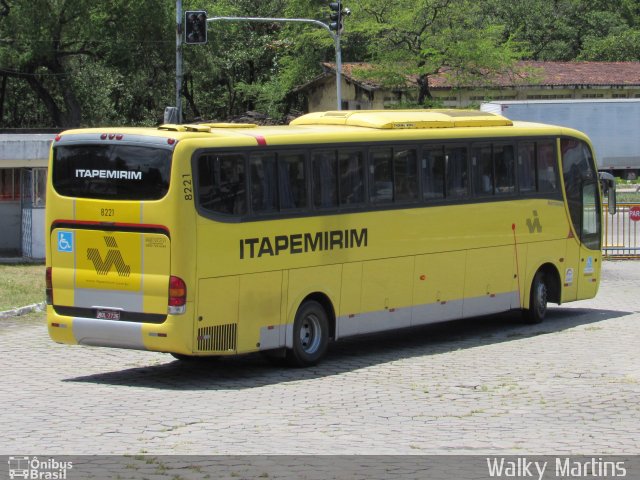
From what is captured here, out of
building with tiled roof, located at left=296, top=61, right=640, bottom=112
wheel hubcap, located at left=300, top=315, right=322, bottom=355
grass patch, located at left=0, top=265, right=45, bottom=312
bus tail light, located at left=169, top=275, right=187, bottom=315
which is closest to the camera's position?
bus tail light, located at left=169, top=275, right=187, bottom=315

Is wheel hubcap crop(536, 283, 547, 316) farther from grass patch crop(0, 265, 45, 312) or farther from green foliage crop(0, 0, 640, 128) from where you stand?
green foliage crop(0, 0, 640, 128)

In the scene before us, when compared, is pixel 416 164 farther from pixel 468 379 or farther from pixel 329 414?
pixel 329 414

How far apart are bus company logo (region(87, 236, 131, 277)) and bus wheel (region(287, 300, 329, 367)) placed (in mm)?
2346

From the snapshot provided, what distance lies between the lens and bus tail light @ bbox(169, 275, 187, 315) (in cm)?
1331

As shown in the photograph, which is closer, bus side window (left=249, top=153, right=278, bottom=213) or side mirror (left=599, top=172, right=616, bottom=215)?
bus side window (left=249, top=153, right=278, bottom=213)

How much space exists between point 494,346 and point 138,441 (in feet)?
26.5

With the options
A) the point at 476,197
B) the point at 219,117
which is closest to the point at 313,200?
A: the point at 476,197

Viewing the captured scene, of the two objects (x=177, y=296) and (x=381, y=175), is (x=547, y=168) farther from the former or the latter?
(x=177, y=296)

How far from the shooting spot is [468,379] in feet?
45.1

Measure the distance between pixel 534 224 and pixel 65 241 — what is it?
316 inches

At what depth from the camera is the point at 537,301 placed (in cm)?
1938

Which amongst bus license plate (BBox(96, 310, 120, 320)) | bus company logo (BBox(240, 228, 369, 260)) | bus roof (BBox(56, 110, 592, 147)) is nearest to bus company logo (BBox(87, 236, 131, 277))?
bus license plate (BBox(96, 310, 120, 320))

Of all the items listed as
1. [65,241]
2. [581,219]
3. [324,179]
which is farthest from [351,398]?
[581,219]

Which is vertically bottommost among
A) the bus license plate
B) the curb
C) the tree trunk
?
the curb
